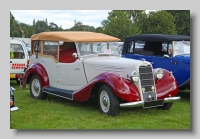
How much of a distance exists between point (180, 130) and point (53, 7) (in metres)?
3.12

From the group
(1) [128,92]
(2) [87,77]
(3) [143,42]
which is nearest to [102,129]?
(1) [128,92]

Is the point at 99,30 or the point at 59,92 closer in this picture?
the point at 59,92

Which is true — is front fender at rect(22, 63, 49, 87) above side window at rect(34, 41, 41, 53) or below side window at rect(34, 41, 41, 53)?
below

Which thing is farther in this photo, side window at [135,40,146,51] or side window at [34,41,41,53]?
side window at [135,40,146,51]

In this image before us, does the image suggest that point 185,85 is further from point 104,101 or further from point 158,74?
point 104,101

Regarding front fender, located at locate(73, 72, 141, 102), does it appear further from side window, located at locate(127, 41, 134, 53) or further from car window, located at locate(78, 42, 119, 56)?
side window, located at locate(127, 41, 134, 53)

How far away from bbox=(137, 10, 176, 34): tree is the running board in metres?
2.25

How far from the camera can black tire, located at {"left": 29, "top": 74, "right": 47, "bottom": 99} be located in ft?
28.2

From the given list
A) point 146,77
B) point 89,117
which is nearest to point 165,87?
point 146,77

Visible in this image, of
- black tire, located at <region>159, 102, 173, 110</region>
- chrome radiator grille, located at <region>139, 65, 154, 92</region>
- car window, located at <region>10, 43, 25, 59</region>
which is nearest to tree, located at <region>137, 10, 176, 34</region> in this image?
chrome radiator grille, located at <region>139, 65, 154, 92</region>

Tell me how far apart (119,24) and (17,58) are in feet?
11.7

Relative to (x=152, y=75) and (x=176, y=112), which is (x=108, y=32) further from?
(x=176, y=112)

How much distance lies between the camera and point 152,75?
7.07 m

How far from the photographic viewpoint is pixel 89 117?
6.91 meters
